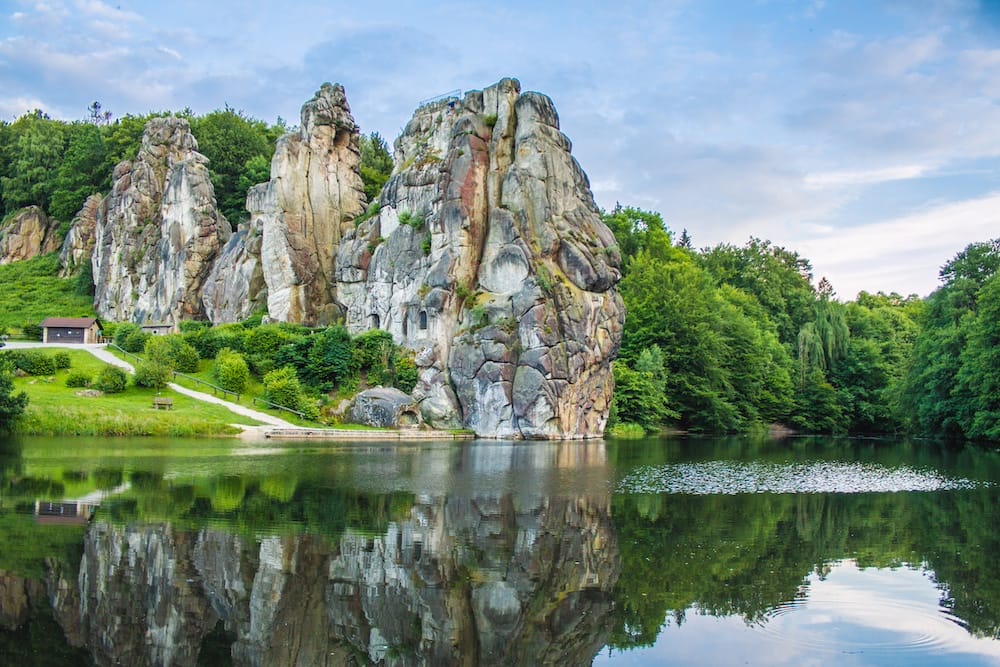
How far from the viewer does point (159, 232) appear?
281 ft

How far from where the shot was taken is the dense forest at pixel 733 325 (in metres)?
66.3

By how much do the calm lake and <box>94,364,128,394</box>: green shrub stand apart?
2267cm

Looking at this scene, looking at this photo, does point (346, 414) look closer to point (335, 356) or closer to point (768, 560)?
point (335, 356)

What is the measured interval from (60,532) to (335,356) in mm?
43852

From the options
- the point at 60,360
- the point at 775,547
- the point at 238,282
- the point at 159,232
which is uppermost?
the point at 159,232

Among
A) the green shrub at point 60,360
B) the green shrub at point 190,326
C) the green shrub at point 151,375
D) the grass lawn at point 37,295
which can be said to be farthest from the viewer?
the grass lawn at point 37,295

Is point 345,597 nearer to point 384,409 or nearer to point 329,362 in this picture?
point 384,409

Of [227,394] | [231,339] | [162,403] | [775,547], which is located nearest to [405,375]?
[227,394]

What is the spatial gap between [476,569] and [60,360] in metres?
51.2

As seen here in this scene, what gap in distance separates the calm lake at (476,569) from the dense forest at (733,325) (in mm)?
35688

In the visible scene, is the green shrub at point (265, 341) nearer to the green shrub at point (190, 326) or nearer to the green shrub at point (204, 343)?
the green shrub at point (204, 343)

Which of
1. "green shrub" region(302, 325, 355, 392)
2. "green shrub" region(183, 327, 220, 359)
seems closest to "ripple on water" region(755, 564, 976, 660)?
"green shrub" region(302, 325, 355, 392)

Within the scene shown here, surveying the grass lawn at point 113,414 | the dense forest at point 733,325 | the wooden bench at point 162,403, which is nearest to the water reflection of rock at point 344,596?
the grass lawn at point 113,414

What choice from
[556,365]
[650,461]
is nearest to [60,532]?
[650,461]
